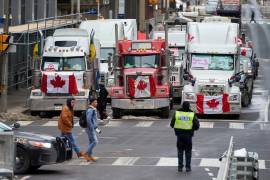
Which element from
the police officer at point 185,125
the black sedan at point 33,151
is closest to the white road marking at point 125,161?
the police officer at point 185,125

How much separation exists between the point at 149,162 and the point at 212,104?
1333 centimetres

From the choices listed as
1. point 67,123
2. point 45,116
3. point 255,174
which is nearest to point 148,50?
point 45,116

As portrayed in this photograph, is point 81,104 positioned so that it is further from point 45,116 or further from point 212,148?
point 212,148

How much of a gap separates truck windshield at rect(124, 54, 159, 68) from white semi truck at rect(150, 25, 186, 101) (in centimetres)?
230

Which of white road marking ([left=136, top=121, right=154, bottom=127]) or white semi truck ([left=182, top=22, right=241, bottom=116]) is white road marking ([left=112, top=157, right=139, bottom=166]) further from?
white semi truck ([left=182, top=22, right=241, bottom=116])

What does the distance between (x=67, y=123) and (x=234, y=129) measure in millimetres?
11485

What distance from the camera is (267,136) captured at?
31797 millimetres

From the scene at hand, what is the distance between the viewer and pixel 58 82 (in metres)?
37.3

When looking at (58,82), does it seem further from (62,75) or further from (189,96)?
(189,96)

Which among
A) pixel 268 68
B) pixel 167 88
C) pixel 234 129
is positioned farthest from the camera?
pixel 268 68

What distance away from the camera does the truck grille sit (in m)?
37.3

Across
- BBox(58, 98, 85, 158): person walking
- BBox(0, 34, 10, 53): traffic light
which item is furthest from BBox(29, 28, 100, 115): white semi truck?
BBox(58, 98, 85, 158): person walking

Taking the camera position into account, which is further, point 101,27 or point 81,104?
point 101,27

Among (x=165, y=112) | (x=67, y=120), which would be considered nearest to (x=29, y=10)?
(x=165, y=112)
